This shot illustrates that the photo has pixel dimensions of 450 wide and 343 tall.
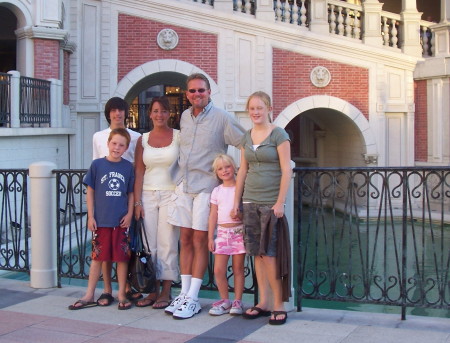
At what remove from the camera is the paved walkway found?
4.74 m

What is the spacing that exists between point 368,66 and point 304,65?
5.37 ft

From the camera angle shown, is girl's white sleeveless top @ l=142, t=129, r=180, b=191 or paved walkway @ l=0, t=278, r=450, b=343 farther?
girl's white sleeveless top @ l=142, t=129, r=180, b=191

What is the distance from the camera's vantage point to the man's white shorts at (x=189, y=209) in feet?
17.3

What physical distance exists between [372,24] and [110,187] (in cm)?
1221

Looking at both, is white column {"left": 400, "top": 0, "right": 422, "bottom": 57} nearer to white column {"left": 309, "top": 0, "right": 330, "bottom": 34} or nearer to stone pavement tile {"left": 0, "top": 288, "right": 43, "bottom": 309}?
white column {"left": 309, "top": 0, "right": 330, "bottom": 34}

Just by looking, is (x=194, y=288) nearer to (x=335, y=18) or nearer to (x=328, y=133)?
(x=335, y=18)

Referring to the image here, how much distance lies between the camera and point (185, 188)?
5340mm

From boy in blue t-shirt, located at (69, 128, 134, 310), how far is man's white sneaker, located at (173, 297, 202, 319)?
57 cm

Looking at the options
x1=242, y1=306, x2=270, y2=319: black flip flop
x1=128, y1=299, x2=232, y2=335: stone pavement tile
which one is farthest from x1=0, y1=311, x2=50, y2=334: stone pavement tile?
x1=242, y1=306, x2=270, y2=319: black flip flop

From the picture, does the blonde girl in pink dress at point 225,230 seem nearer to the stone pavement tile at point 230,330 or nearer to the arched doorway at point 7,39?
the stone pavement tile at point 230,330

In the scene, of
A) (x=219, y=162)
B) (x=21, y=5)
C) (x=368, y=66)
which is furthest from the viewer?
(x=368, y=66)

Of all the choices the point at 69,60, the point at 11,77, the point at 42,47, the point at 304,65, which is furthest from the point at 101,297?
the point at 304,65

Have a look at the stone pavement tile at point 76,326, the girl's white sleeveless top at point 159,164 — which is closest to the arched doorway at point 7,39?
the girl's white sleeveless top at point 159,164

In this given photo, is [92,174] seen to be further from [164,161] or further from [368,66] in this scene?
[368,66]
